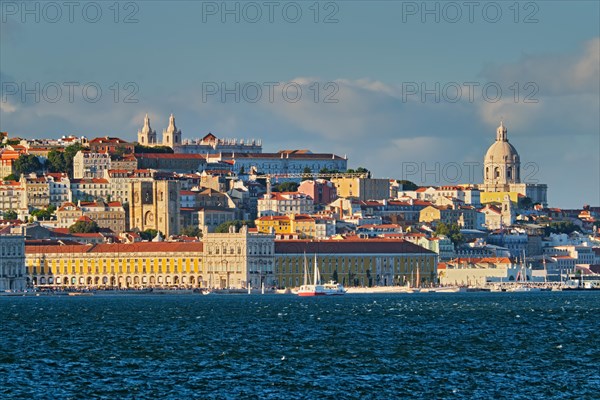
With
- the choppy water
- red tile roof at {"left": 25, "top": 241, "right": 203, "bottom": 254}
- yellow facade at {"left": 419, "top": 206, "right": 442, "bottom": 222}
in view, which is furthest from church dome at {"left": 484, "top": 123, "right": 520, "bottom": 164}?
the choppy water

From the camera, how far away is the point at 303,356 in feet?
151

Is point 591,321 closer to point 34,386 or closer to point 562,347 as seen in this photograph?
point 562,347

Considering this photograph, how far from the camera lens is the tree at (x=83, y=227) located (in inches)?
5522

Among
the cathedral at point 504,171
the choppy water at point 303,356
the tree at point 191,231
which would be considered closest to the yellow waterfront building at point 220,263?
the tree at point 191,231

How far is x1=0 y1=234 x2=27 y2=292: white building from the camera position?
12275 cm

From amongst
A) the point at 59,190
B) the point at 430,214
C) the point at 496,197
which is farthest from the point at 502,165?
the point at 59,190

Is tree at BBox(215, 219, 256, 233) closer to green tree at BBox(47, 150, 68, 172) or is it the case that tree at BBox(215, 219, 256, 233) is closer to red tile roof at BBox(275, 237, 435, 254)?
red tile roof at BBox(275, 237, 435, 254)

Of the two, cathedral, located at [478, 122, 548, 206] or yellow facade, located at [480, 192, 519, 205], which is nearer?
yellow facade, located at [480, 192, 519, 205]

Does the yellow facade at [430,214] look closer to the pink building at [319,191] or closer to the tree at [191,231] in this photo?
the pink building at [319,191]

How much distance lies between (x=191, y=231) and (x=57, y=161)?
1980 cm

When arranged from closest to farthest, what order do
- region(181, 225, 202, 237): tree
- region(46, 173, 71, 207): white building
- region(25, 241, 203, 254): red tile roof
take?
region(25, 241, 203, 254): red tile roof < region(181, 225, 202, 237): tree < region(46, 173, 71, 207): white building

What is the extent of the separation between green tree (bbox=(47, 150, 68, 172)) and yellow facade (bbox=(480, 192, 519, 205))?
139ft

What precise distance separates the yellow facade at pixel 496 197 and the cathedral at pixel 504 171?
21.0 feet

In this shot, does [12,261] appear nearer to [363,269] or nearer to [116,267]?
[116,267]
